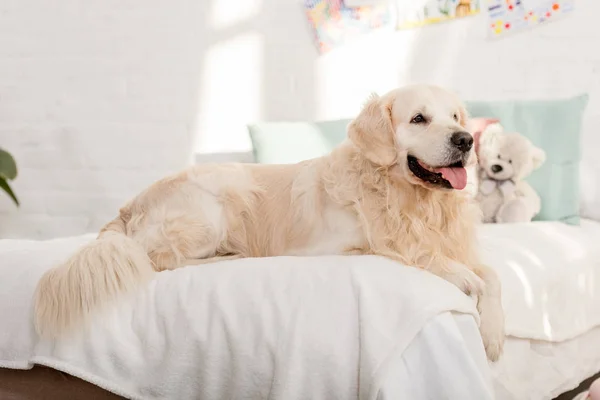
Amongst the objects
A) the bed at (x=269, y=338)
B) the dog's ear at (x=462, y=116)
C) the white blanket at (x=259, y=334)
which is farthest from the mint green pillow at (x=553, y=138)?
the white blanket at (x=259, y=334)

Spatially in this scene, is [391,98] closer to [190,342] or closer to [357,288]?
[357,288]

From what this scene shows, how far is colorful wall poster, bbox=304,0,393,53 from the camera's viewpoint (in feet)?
9.26

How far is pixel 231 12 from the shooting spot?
9.25 feet

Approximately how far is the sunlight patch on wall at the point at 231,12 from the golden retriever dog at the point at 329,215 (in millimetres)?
1245

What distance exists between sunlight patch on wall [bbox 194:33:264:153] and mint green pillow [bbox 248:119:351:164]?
43 cm

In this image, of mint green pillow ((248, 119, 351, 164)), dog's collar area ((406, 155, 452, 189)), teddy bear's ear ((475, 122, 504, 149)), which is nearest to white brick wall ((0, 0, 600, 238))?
mint green pillow ((248, 119, 351, 164))

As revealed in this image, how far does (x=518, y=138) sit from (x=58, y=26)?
2.01m

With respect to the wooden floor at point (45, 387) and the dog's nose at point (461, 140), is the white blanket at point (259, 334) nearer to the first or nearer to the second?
the wooden floor at point (45, 387)

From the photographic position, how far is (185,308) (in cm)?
131

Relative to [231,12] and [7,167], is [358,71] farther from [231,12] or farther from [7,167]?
[7,167]

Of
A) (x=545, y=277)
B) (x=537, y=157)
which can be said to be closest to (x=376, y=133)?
(x=545, y=277)

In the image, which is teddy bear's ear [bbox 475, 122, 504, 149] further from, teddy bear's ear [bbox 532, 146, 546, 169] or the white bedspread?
the white bedspread

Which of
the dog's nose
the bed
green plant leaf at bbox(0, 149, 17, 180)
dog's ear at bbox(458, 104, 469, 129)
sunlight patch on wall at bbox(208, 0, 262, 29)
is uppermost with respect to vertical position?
sunlight patch on wall at bbox(208, 0, 262, 29)

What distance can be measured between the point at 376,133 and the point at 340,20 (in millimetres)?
1449
